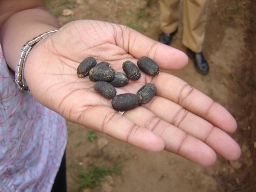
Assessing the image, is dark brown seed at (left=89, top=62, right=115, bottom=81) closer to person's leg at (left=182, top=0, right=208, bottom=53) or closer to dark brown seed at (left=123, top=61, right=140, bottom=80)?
dark brown seed at (left=123, top=61, right=140, bottom=80)

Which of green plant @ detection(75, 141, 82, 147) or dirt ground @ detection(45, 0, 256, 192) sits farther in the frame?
green plant @ detection(75, 141, 82, 147)

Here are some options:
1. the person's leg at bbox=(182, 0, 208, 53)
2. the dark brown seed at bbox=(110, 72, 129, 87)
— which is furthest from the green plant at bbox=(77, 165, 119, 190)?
the person's leg at bbox=(182, 0, 208, 53)

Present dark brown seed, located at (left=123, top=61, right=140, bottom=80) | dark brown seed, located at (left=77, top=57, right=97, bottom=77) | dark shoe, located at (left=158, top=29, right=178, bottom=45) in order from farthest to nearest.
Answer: dark shoe, located at (left=158, top=29, right=178, bottom=45) → dark brown seed, located at (left=123, top=61, right=140, bottom=80) → dark brown seed, located at (left=77, top=57, right=97, bottom=77)

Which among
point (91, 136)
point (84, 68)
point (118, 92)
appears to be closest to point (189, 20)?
point (91, 136)

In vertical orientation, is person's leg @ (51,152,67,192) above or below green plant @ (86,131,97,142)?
above

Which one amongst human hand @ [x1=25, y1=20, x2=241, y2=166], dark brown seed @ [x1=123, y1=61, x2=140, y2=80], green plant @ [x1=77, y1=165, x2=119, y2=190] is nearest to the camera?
human hand @ [x1=25, y1=20, x2=241, y2=166]

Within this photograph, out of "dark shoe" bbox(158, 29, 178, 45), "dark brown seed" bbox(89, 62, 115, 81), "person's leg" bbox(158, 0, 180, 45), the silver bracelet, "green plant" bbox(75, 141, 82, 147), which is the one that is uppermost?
the silver bracelet

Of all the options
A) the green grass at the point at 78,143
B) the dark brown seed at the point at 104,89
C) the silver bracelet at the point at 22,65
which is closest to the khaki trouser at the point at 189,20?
the green grass at the point at 78,143
